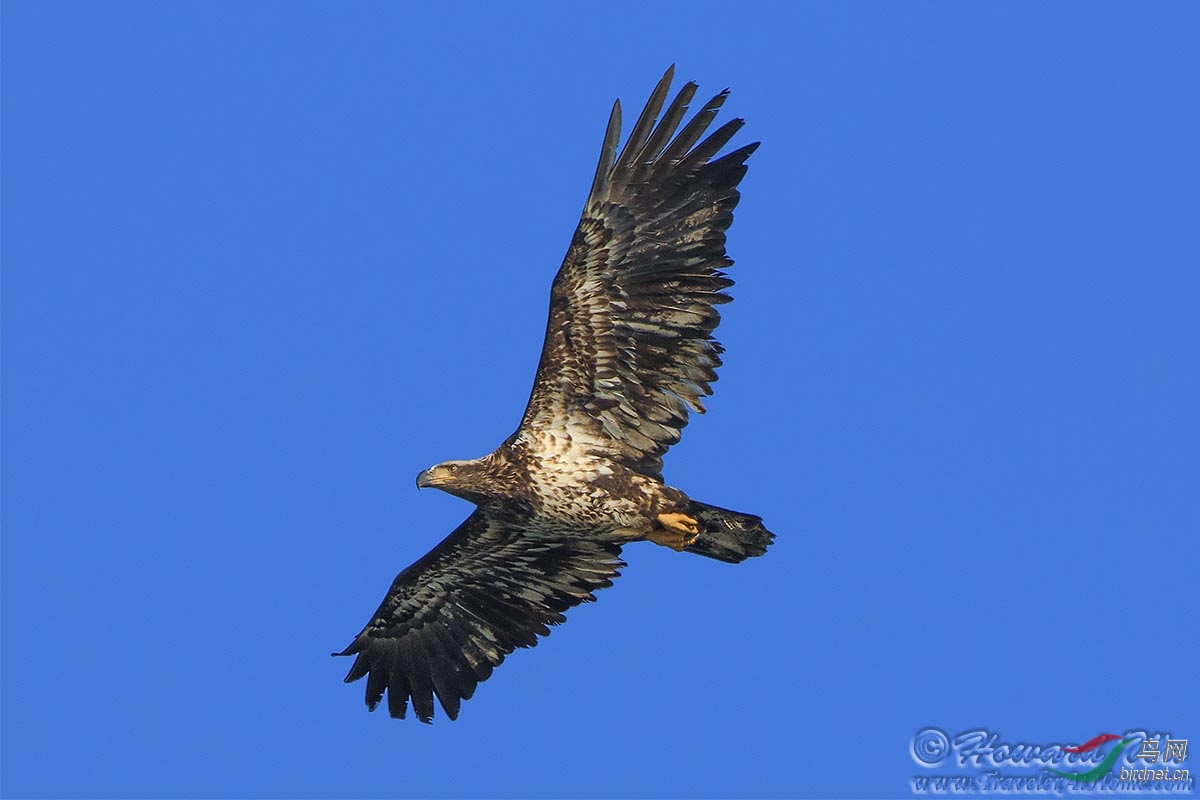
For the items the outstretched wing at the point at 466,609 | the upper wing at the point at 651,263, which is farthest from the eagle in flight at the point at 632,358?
the outstretched wing at the point at 466,609

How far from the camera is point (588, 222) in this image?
1884 cm

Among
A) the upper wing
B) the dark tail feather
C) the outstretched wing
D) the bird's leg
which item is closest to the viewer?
the upper wing

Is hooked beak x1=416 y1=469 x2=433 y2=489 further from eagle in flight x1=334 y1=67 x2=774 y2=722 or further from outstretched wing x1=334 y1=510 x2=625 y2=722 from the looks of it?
outstretched wing x1=334 y1=510 x2=625 y2=722

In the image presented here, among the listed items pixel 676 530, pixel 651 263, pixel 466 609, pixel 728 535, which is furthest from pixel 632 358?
pixel 466 609

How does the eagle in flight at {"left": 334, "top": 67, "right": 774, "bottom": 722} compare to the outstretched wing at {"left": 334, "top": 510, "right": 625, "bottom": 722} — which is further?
the outstretched wing at {"left": 334, "top": 510, "right": 625, "bottom": 722}

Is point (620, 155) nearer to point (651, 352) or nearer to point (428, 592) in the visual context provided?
point (651, 352)

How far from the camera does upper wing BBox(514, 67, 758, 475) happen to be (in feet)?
61.9

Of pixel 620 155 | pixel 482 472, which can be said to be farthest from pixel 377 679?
pixel 620 155

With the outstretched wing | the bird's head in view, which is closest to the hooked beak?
the bird's head

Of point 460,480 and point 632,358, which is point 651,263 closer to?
point 632,358

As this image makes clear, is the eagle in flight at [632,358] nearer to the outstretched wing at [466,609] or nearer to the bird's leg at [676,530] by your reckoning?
the bird's leg at [676,530]

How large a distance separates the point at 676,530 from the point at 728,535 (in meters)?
0.64

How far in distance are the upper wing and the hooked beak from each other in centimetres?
128

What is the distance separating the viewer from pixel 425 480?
62.5ft
